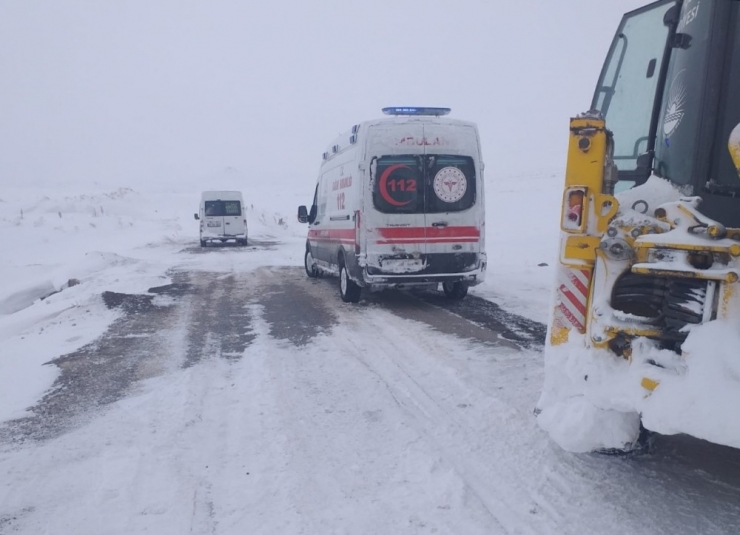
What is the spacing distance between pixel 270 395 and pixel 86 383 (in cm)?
195

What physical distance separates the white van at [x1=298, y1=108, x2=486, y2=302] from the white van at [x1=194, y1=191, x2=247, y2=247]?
53.0 ft

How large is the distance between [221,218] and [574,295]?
22.2 metres

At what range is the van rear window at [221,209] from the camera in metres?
24.4

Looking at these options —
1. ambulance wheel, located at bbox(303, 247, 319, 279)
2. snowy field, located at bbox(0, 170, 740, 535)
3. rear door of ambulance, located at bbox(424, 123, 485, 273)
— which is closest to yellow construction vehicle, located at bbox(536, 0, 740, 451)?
snowy field, located at bbox(0, 170, 740, 535)

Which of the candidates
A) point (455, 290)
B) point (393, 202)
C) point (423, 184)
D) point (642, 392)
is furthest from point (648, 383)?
point (455, 290)

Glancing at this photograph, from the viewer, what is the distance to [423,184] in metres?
8.96

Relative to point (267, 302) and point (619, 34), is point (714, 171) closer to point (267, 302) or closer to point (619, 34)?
point (619, 34)

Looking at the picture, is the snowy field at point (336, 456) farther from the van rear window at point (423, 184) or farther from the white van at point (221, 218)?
the white van at point (221, 218)

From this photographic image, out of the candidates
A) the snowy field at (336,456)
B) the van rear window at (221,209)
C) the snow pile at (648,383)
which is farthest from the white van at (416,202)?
the van rear window at (221,209)

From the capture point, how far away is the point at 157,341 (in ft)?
23.9

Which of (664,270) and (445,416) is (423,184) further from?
(664,270)

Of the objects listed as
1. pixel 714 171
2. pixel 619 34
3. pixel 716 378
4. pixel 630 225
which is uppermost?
pixel 619 34

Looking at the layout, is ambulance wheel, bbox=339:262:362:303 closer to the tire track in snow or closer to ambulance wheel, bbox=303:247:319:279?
the tire track in snow

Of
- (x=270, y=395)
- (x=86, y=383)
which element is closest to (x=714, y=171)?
(x=270, y=395)
